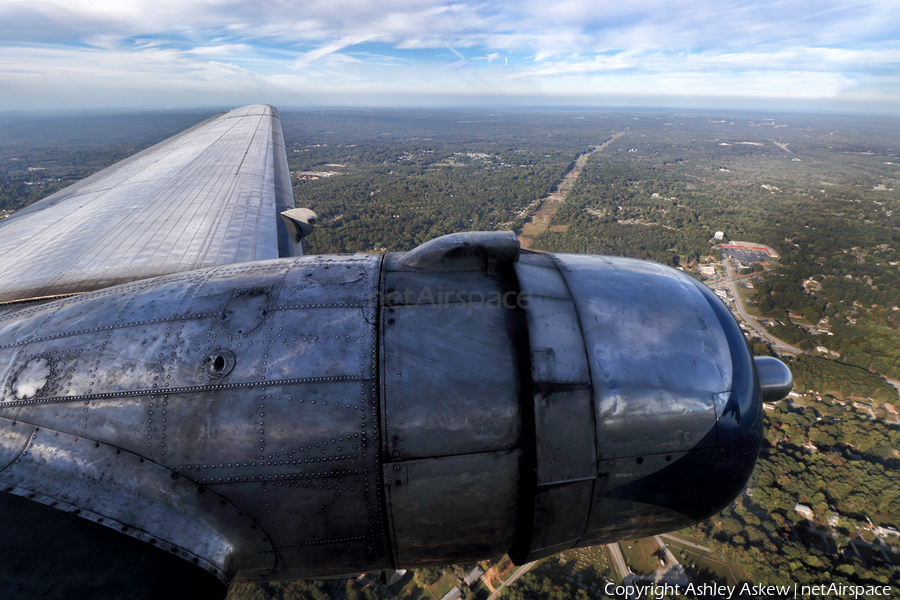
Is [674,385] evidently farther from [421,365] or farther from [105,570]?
[105,570]

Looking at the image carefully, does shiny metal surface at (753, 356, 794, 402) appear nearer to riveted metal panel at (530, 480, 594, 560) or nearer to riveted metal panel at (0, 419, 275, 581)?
riveted metal panel at (530, 480, 594, 560)

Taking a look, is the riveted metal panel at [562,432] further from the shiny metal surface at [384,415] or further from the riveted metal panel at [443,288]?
the riveted metal panel at [443,288]

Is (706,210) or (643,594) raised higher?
(706,210)

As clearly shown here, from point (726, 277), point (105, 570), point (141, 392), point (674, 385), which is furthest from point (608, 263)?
point (726, 277)

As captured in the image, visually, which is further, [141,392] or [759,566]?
[759,566]

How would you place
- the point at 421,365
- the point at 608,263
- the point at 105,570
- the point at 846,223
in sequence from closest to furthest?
the point at 105,570 < the point at 421,365 < the point at 608,263 < the point at 846,223
